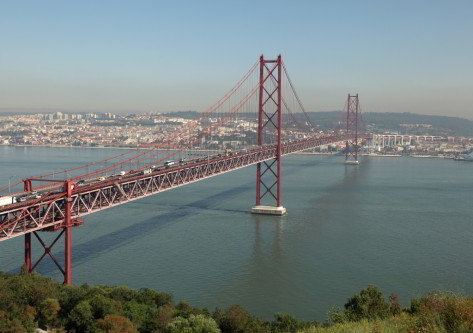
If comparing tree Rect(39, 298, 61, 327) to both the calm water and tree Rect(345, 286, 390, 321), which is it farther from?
tree Rect(345, 286, 390, 321)

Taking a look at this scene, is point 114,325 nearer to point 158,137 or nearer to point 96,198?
point 96,198

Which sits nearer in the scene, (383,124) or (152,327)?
(152,327)

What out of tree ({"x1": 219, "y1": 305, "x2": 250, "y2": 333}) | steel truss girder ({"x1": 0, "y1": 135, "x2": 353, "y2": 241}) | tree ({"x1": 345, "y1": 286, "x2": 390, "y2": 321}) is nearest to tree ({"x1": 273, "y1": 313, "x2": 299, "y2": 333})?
tree ({"x1": 219, "y1": 305, "x2": 250, "y2": 333})

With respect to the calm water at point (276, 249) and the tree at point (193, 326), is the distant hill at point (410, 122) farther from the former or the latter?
the tree at point (193, 326)

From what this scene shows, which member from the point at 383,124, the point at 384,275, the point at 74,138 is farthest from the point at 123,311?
the point at 383,124

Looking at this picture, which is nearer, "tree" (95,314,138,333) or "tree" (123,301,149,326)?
"tree" (95,314,138,333)

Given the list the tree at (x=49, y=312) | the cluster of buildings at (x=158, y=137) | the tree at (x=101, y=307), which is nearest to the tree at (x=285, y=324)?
the tree at (x=101, y=307)

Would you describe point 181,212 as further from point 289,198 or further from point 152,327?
point 152,327
